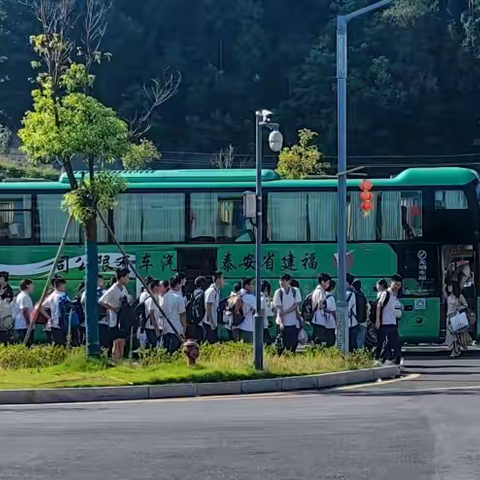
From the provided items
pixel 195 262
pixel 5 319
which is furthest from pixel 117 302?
pixel 195 262

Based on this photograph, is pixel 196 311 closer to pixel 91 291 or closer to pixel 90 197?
pixel 91 291

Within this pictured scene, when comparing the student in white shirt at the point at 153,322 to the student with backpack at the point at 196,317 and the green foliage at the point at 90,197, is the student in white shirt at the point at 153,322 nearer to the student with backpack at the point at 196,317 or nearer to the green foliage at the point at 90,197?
the student with backpack at the point at 196,317

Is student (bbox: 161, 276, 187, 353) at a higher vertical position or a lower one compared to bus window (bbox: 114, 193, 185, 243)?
lower

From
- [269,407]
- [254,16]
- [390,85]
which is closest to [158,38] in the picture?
[254,16]

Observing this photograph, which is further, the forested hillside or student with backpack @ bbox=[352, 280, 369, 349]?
the forested hillside

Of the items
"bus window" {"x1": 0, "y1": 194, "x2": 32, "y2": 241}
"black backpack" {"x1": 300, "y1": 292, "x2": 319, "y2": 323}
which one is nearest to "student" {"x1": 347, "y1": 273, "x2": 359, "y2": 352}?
"black backpack" {"x1": 300, "y1": 292, "x2": 319, "y2": 323}

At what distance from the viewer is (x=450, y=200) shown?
953 inches

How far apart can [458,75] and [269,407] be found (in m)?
64.7

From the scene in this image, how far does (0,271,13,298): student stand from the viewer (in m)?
22.0

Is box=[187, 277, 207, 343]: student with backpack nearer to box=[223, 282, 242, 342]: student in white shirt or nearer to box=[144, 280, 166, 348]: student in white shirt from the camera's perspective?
box=[223, 282, 242, 342]: student in white shirt

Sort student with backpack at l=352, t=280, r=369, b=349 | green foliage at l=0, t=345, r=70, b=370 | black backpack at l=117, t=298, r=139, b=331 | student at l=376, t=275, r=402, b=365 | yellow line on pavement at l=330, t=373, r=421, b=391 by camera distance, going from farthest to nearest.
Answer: student with backpack at l=352, t=280, r=369, b=349 → student at l=376, t=275, r=402, b=365 → black backpack at l=117, t=298, r=139, b=331 → green foliage at l=0, t=345, r=70, b=370 → yellow line on pavement at l=330, t=373, r=421, b=391

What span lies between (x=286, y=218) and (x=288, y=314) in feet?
16.0

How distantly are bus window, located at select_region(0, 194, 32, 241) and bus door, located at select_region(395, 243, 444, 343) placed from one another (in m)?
8.37

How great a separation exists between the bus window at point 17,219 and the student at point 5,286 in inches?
51.8
